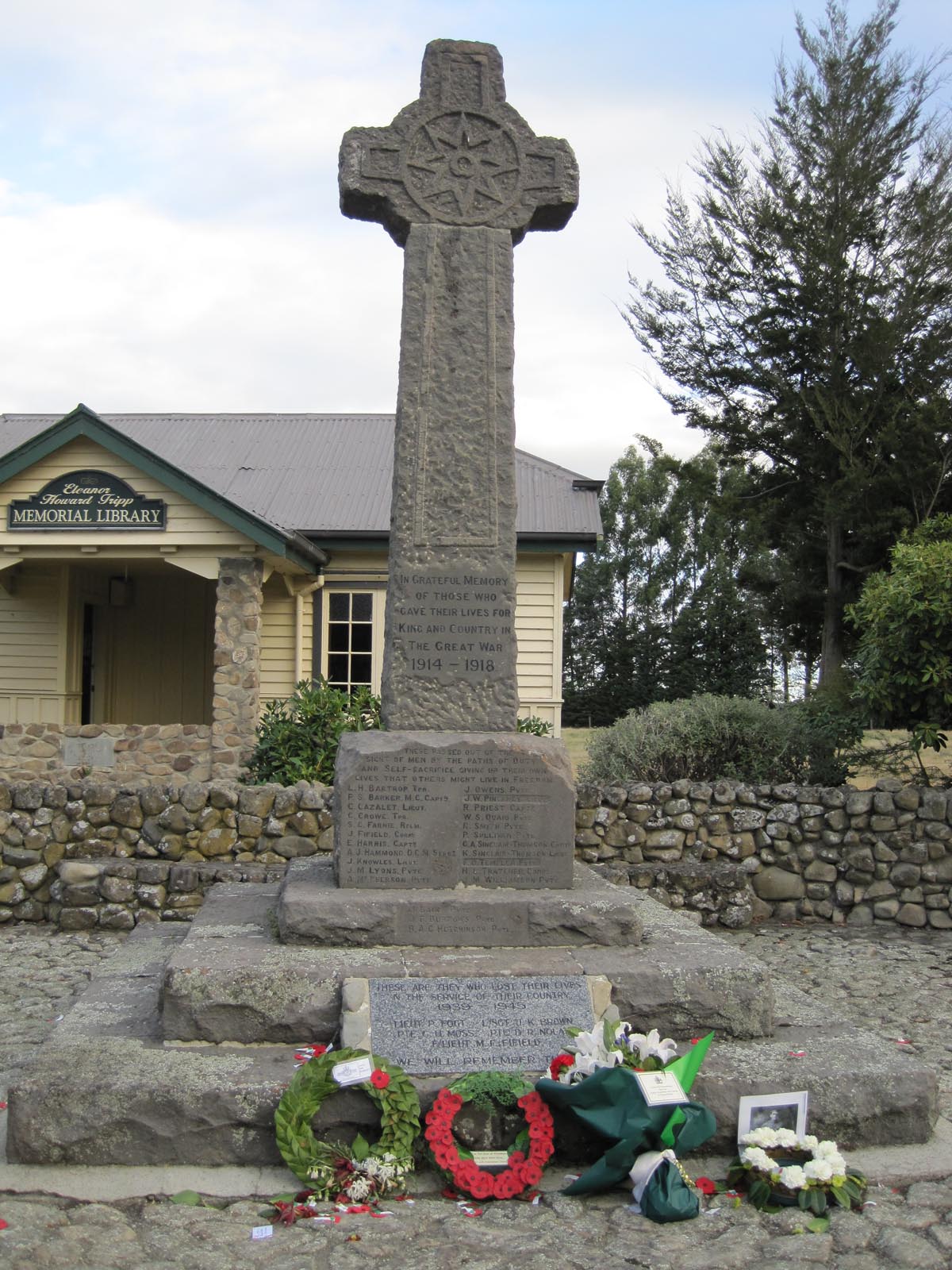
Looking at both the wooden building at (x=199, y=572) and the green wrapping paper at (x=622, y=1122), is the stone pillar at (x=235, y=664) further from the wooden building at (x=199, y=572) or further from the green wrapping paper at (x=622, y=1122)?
the green wrapping paper at (x=622, y=1122)

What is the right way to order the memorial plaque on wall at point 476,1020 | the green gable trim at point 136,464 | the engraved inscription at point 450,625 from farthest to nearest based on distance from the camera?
the green gable trim at point 136,464 < the engraved inscription at point 450,625 < the memorial plaque on wall at point 476,1020

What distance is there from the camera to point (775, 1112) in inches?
156

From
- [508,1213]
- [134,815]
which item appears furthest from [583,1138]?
[134,815]

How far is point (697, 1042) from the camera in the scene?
4090mm

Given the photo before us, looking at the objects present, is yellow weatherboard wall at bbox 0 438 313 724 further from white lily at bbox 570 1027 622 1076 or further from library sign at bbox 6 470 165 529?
white lily at bbox 570 1027 622 1076

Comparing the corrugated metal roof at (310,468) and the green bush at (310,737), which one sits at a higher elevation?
the corrugated metal roof at (310,468)

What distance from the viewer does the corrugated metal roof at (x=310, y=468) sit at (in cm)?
1523

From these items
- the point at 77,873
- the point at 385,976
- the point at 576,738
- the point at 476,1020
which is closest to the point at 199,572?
the point at 77,873

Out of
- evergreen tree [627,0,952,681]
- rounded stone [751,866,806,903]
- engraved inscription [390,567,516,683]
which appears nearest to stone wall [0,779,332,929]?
rounded stone [751,866,806,903]

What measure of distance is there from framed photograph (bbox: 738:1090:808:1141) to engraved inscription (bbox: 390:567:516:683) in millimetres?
2166

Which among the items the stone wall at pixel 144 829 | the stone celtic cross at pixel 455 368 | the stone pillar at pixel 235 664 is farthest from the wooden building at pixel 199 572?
A: the stone celtic cross at pixel 455 368

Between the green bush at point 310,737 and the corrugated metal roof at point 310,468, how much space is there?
370 cm

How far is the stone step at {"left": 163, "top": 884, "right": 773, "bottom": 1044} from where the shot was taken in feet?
14.1

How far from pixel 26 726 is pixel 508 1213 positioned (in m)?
11.1
